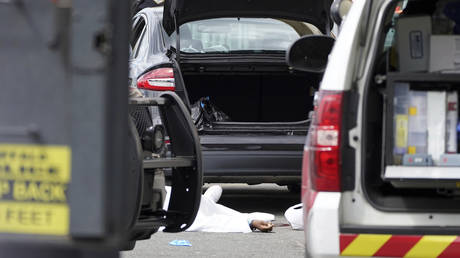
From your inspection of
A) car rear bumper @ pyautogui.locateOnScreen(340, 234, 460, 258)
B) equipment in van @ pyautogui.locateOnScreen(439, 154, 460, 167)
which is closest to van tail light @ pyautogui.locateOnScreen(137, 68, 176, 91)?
equipment in van @ pyautogui.locateOnScreen(439, 154, 460, 167)

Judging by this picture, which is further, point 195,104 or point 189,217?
point 195,104

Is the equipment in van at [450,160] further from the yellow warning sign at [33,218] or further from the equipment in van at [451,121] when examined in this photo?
the yellow warning sign at [33,218]

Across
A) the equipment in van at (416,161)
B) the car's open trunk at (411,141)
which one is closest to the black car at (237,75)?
the car's open trunk at (411,141)

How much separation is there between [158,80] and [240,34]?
102cm

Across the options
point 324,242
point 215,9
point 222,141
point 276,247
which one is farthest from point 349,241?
point 215,9

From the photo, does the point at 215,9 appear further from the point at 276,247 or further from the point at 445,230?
the point at 445,230

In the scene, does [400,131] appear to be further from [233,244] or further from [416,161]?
[233,244]

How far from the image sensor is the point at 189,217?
6.11 meters

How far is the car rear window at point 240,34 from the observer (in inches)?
379

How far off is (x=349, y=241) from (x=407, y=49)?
101 centimetres

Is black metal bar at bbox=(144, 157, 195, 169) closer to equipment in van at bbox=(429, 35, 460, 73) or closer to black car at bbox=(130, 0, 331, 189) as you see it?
equipment in van at bbox=(429, 35, 460, 73)

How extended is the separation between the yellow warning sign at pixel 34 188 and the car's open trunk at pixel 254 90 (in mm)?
6508

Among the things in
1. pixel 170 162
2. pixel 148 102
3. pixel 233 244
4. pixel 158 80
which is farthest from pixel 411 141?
pixel 158 80

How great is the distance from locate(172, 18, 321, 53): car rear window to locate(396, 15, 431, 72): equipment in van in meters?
4.48
